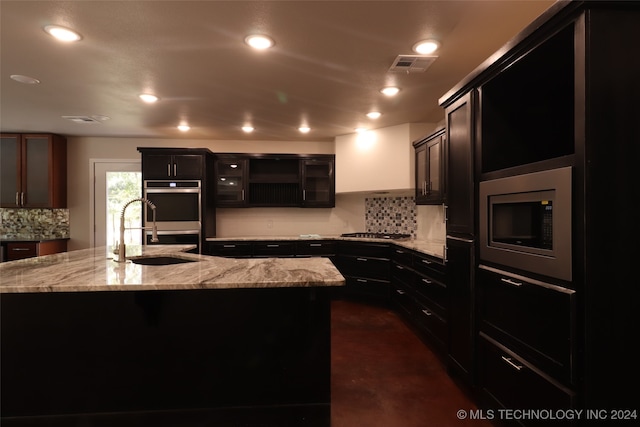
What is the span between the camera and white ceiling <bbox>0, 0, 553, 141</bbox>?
1879 millimetres

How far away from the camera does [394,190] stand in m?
4.40

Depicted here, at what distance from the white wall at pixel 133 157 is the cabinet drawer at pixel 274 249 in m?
0.67

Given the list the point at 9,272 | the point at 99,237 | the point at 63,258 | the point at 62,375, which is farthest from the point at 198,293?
the point at 99,237

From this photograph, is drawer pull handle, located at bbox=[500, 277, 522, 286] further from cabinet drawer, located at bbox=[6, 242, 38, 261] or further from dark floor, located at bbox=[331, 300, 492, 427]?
cabinet drawer, located at bbox=[6, 242, 38, 261]

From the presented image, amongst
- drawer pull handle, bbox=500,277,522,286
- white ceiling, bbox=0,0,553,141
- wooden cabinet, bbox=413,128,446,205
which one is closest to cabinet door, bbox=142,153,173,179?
white ceiling, bbox=0,0,553,141

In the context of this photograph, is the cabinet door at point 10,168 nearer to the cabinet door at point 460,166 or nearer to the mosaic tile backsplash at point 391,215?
the mosaic tile backsplash at point 391,215

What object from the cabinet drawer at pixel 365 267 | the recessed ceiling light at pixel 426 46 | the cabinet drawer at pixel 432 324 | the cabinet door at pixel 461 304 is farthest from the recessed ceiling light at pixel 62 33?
the cabinet drawer at pixel 365 267

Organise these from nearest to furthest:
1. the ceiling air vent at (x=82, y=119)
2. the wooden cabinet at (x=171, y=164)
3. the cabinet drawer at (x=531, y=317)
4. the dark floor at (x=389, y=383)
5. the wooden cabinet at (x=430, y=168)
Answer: the cabinet drawer at (x=531, y=317)
the dark floor at (x=389, y=383)
the wooden cabinet at (x=430, y=168)
the ceiling air vent at (x=82, y=119)
the wooden cabinet at (x=171, y=164)

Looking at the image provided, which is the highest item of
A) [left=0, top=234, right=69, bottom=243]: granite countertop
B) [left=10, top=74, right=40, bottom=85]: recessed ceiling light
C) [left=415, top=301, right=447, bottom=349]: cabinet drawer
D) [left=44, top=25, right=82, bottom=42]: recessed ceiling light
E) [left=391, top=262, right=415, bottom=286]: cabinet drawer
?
[left=10, top=74, right=40, bottom=85]: recessed ceiling light

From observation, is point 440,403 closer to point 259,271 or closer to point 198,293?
point 259,271

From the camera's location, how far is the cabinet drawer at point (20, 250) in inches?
171

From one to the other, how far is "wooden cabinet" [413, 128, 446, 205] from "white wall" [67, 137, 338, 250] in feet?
5.23

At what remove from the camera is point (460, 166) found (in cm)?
224

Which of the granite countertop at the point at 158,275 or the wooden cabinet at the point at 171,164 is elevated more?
the wooden cabinet at the point at 171,164
